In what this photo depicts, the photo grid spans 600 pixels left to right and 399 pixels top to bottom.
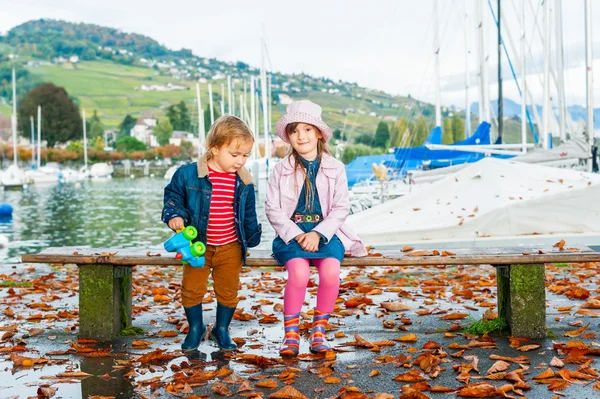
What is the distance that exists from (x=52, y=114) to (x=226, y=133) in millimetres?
123780

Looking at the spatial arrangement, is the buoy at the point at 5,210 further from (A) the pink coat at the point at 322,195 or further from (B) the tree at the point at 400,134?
(A) the pink coat at the point at 322,195

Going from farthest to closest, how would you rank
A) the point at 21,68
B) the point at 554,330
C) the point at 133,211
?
the point at 21,68 < the point at 133,211 < the point at 554,330

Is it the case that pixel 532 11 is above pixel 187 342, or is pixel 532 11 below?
above

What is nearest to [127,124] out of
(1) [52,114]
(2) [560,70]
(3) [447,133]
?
(1) [52,114]

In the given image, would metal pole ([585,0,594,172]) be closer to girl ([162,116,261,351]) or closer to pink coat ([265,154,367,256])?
pink coat ([265,154,367,256])

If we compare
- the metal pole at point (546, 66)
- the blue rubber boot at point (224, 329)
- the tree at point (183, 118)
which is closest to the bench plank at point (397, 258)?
the blue rubber boot at point (224, 329)

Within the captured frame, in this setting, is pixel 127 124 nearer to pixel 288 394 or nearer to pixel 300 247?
pixel 300 247

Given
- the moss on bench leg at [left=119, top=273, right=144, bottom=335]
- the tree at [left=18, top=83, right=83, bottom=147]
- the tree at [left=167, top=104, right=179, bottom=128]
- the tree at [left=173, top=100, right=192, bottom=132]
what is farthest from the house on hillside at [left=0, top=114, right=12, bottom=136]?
the moss on bench leg at [left=119, top=273, right=144, bottom=335]

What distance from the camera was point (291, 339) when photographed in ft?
15.7

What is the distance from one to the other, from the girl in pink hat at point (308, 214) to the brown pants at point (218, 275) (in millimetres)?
299

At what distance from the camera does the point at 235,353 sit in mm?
4863

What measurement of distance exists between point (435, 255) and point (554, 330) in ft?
3.60

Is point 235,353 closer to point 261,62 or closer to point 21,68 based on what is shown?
point 261,62

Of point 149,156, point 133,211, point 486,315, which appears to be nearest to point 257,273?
point 486,315
